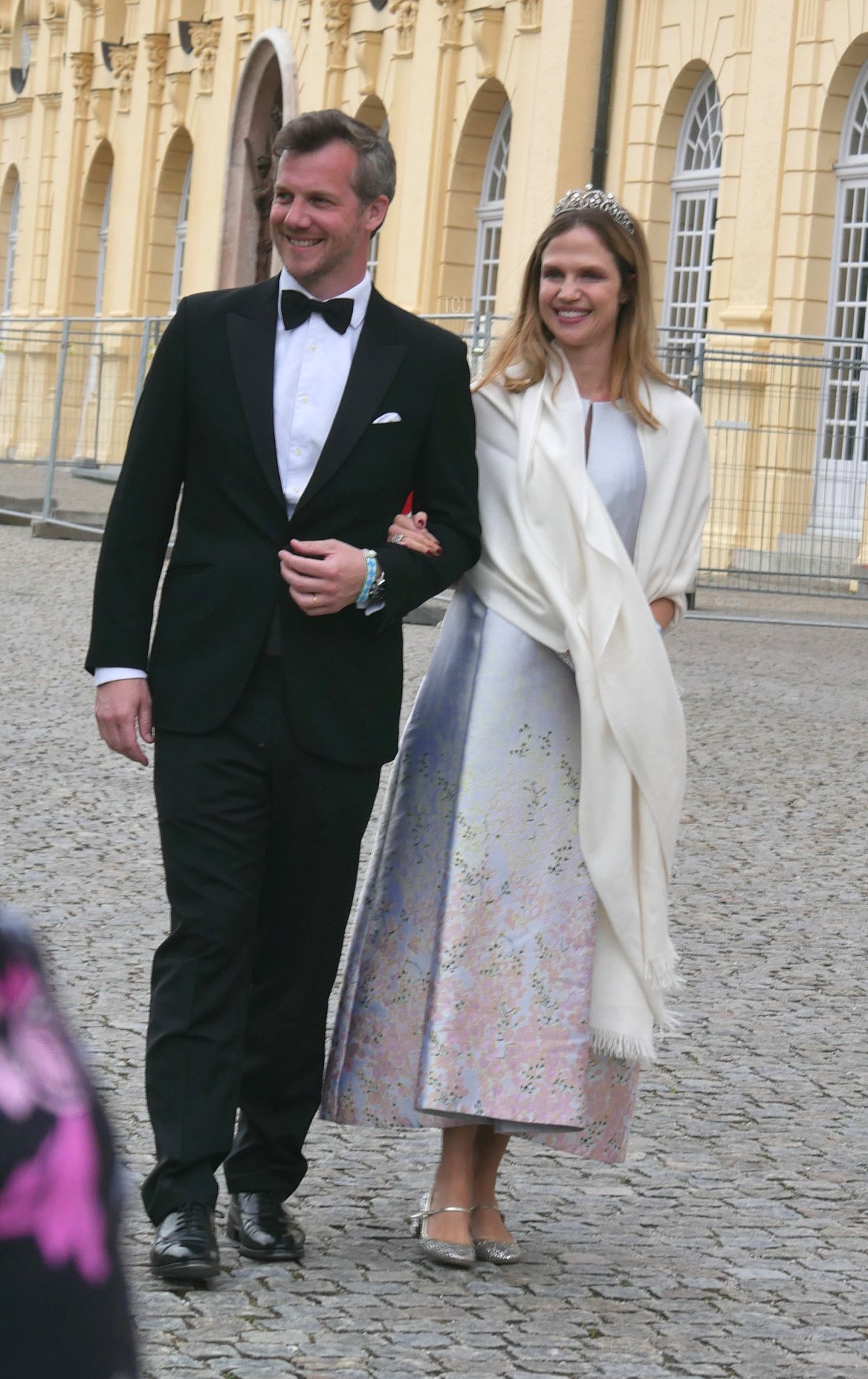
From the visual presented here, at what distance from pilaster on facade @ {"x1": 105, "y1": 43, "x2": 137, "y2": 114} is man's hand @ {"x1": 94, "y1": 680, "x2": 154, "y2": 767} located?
33.4 m

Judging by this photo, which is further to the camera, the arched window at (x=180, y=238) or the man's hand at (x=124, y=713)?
the arched window at (x=180, y=238)

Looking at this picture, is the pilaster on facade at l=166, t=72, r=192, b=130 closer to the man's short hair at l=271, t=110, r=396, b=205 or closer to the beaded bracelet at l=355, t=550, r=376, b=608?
the man's short hair at l=271, t=110, r=396, b=205

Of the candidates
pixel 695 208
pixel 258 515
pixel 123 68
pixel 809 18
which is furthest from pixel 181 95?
pixel 258 515

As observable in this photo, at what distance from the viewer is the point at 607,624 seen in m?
3.82

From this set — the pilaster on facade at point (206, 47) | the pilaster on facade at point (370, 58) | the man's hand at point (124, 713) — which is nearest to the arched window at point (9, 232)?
the pilaster on facade at point (206, 47)

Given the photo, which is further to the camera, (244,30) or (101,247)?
(101,247)

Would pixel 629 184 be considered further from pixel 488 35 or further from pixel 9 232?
pixel 9 232

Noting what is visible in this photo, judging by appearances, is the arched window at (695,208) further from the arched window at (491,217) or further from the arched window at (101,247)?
the arched window at (101,247)

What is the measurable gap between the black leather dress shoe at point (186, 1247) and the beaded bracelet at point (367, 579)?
99cm

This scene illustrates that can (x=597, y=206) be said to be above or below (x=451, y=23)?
below

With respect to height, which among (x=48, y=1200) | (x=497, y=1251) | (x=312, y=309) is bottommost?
(x=497, y=1251)

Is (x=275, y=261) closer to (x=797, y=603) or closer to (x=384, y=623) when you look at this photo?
(x=797, y=603)

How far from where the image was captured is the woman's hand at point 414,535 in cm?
376

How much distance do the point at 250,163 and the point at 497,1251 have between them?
28492 mm
